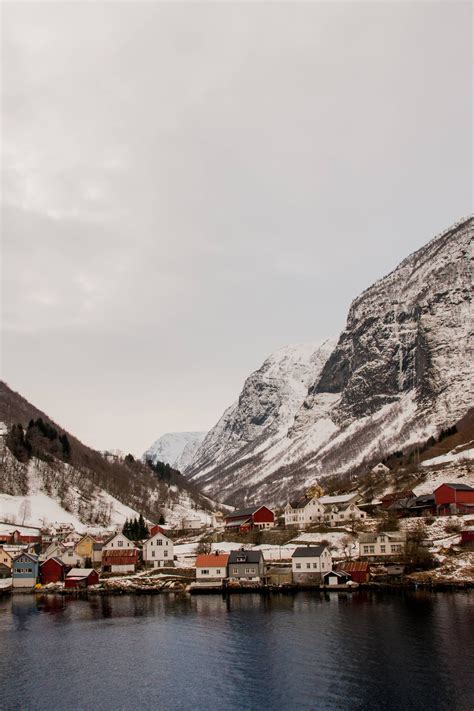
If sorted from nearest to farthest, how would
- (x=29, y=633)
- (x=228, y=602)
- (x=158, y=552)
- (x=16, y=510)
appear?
(x=29, y=633), (x=228, y=602), (x=158, y=552), (x=16, y=510)

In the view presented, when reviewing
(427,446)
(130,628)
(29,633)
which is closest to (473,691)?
(130,628)

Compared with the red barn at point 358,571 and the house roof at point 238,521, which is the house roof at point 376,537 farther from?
the house roof at point 238,521

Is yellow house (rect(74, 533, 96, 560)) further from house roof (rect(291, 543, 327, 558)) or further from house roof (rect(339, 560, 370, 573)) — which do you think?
house roof (rect(339, 560, 370, 573))

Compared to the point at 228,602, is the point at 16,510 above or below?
above

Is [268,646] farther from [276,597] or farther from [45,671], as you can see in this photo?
[276,597]

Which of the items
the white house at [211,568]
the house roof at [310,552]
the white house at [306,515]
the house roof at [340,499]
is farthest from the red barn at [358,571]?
the house roof at [340,499]

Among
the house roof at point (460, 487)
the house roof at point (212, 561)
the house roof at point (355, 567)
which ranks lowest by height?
the house roof at point (355, 567)

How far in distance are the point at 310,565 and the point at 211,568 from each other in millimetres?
15088

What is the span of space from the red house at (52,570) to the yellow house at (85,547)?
299 inches

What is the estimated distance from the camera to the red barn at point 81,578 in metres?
97.6

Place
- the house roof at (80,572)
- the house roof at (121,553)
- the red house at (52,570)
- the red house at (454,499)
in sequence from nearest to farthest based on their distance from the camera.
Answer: the house roof at (80,572) < the red house at (52,570) < the house roof at (121,553) < the red house at (454,499)

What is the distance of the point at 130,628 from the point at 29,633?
992cm

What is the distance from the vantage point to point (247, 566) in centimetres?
9412

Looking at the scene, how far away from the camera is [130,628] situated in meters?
63.9
